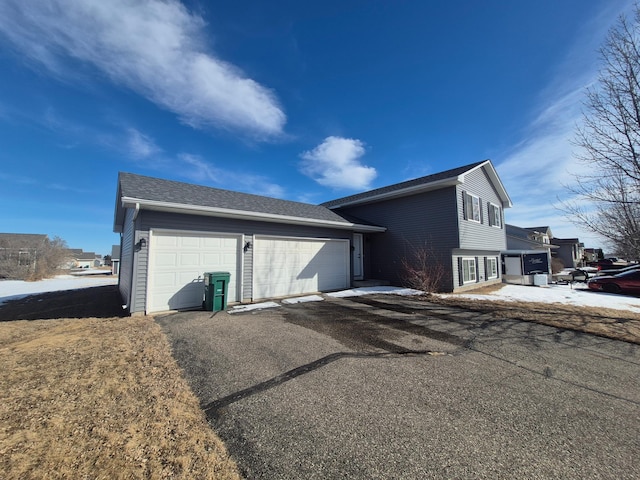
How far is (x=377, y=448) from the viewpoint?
88.2 inches

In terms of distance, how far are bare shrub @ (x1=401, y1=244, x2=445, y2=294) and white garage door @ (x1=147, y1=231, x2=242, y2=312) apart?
7.92 meters

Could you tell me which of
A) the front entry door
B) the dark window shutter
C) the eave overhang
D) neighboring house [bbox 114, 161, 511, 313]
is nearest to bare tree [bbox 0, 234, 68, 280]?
neighboring house [bbox 114, 161, 511, 313]

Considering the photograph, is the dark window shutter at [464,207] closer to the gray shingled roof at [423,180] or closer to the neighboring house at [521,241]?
the gray shingled roof at [423,180]

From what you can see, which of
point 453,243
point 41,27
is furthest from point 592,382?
point 41,27

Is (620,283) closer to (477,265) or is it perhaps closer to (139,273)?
(477,265)

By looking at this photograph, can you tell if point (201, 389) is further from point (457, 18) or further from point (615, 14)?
point (615, 14)

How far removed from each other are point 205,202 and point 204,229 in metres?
0.90

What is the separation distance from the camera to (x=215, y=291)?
24.6ft

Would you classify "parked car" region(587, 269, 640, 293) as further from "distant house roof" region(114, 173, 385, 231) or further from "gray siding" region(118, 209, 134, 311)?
"gray siding" region(118, 209, 134, 311)

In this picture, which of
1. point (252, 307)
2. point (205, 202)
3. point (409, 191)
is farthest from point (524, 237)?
point (205, 202)

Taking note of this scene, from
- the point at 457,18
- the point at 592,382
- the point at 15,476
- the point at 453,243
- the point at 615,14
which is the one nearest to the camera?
the point at 15,476

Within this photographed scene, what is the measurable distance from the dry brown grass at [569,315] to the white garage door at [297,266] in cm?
427

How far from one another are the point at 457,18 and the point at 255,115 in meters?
7.65

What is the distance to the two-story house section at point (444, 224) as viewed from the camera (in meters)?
11.7
